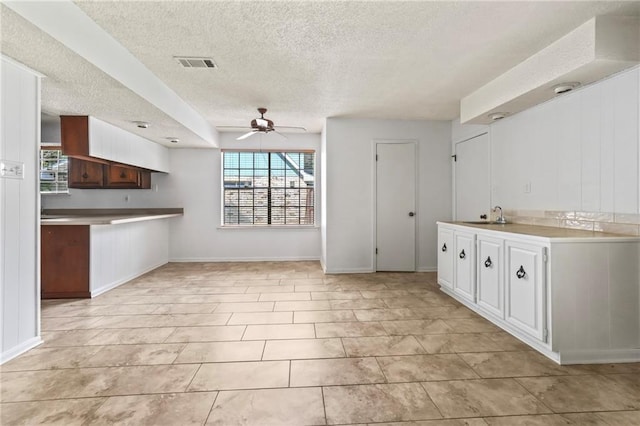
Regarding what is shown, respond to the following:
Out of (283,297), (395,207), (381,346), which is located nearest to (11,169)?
(283,297)

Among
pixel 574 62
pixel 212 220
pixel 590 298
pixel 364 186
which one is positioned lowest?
pixel 590 298

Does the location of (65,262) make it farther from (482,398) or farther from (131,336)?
(482,398)

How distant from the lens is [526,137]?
3.50 meters

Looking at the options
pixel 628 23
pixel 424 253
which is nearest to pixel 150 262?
pixel 424 253

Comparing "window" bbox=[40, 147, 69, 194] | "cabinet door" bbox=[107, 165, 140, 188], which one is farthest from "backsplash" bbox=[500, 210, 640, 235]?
"window" bbox=[40, 147, 69, 194]

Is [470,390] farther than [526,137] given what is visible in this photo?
No

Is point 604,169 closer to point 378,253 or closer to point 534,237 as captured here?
point 534,237

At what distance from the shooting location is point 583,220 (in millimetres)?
2795

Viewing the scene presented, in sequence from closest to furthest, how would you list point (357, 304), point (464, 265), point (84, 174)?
point (464, 265) → point (357, 304) → point (84, 174)

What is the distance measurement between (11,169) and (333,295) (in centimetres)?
324

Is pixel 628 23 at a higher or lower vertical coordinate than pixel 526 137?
higher

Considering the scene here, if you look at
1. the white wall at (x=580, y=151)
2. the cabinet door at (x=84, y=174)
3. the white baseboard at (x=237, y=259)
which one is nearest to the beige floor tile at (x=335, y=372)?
the white wall at (x=580, y=151)

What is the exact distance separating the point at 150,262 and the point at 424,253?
4.73 meters

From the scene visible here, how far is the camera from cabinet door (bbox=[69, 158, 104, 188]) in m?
5.32
